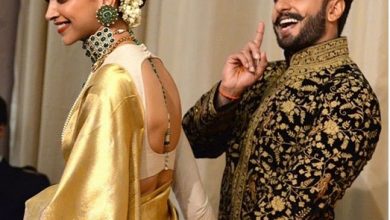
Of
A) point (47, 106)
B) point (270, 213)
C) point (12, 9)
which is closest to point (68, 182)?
point (270, 213)

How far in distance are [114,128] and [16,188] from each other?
0.79m

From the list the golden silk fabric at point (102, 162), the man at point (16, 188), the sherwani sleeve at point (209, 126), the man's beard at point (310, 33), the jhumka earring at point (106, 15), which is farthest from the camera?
the man at point (16, 188)

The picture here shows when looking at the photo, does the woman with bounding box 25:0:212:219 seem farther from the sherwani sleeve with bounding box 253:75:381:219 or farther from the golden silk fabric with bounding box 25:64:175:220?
the sherwani sleeve with bounding box 253:75:381:219

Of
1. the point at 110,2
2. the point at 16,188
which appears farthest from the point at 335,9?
the point at 16,188

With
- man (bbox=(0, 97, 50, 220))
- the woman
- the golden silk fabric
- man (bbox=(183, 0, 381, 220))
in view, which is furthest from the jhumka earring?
man (bbox=(0, 97, 50, 220))

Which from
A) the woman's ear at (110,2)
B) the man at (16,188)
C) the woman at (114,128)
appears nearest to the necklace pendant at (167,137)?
the woman at (114,128)

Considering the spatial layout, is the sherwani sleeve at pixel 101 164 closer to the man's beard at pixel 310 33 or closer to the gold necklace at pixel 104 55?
the gold necklace at pixel 104 55

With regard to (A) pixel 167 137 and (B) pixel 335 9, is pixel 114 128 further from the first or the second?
(B) pixel 335 9

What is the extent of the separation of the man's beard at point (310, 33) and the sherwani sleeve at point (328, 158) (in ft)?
0.42

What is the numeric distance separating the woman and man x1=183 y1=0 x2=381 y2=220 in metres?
0.21

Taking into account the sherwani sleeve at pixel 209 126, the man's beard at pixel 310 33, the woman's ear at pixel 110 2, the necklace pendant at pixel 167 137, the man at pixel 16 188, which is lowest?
the man at pixel 16 188

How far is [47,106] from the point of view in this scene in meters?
2.20

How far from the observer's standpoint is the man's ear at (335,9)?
1.42 meters

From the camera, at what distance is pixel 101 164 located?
3.67ft
